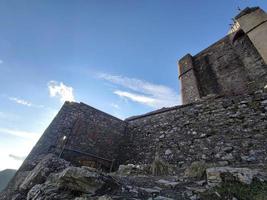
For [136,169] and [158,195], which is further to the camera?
[136,169]

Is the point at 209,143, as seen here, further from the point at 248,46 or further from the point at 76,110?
the point at 248,46

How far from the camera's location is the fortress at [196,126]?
4.52m

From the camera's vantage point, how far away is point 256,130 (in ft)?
14.3

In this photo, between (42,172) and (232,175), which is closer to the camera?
(232,175)

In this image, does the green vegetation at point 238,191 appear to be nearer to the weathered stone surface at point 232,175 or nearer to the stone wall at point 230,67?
the weathered stone surface at point 232,175

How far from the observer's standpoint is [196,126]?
5512mm

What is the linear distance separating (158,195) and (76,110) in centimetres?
547

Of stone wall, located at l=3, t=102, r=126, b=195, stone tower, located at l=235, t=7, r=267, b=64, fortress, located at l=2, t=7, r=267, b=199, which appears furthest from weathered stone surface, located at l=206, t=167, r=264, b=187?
stone tower, located at l=235, t=7, r=267, b=64

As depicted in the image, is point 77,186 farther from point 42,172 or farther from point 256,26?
point 256,26

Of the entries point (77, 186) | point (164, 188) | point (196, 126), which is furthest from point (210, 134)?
point (77, 186)

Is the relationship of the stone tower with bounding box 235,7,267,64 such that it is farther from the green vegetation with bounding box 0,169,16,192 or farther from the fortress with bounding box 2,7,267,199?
the green vegetation with bounding box 0,169,16,192

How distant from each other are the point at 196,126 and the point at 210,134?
0.56 m

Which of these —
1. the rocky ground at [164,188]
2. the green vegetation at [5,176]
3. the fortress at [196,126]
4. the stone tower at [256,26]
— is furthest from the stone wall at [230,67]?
the green vegetation at [5,176]

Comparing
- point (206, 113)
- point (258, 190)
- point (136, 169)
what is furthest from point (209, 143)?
point (258, 190)
